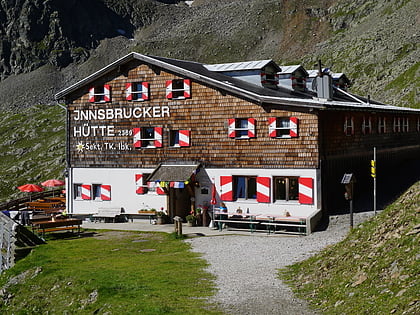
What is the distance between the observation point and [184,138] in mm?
29344

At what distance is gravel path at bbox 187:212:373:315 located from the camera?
12820 mm

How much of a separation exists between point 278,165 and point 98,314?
14.3 meters

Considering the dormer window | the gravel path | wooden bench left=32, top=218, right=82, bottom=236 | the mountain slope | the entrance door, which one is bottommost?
the gravel path

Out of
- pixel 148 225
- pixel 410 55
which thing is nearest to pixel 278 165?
pixel 148 225

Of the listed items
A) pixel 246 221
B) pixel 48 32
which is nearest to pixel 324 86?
pixel 246 221

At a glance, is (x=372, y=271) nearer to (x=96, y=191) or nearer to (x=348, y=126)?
(x=348, y=126)

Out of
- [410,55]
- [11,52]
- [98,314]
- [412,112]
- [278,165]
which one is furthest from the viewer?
[11,52]

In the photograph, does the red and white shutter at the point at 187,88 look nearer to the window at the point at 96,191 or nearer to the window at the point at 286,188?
the window at the point at 286,188

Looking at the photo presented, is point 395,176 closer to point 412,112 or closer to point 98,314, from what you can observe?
point 412,112

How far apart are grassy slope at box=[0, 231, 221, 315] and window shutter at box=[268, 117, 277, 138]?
22.7 ft

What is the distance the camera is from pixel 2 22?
142000mm

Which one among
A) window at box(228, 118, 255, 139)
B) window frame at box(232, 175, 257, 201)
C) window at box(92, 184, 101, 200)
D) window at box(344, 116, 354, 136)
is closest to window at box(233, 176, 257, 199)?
window frame at box(232, 175, 257, 201)

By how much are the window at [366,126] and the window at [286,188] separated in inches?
274

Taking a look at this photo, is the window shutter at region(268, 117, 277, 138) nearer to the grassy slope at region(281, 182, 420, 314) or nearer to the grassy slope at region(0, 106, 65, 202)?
the grassy slope at region(281, 182, 420, 314)
